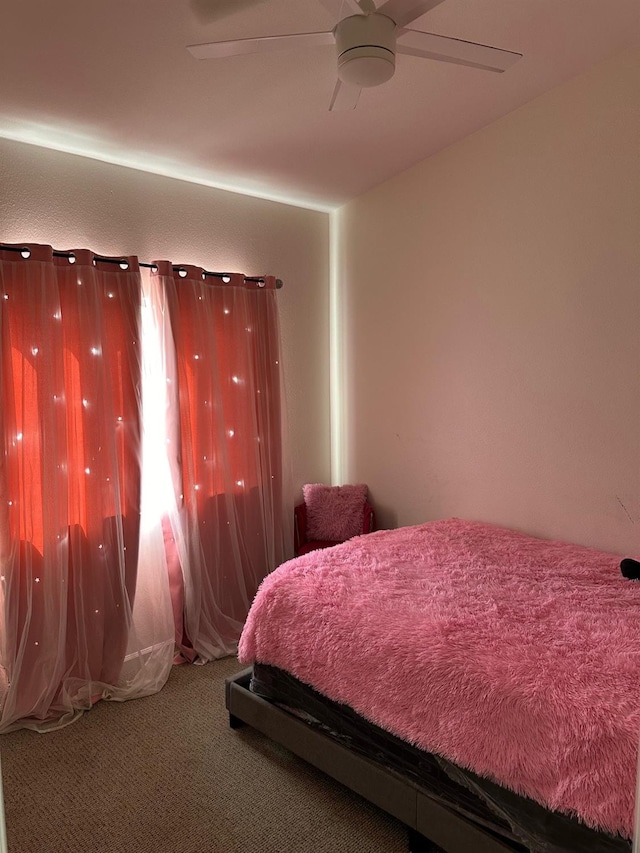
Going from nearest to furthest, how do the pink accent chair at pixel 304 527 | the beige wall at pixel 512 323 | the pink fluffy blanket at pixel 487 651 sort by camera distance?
the pink fluffy blanket at pixel 487 651 < the beige wall at pixel 512 323 < the pink accent chair at pixel 304 527

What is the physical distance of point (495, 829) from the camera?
68.4 inches

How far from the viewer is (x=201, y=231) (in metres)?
3.63

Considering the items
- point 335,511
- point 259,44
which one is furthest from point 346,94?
point 335,511

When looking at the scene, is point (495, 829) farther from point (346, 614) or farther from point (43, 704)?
point (43, 704)

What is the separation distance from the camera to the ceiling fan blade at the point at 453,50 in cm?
180

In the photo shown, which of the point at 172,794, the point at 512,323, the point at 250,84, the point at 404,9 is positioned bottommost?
the point at 172,794

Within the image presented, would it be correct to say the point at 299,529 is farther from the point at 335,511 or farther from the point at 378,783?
the point at 378,783

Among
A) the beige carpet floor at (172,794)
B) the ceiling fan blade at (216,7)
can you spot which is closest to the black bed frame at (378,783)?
the beige carpet floor at (172,794)

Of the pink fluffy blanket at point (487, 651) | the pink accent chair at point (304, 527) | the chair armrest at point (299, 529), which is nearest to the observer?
the pink fluffy blanket at point (487, 651)

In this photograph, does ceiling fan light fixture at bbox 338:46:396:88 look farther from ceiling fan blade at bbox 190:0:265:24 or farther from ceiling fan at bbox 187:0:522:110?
ceiling fan blade at bbox 190:0:265:24

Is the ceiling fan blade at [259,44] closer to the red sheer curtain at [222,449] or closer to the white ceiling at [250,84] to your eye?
the white ceiling at [250,84]

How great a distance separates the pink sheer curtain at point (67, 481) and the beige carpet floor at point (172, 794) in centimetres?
27

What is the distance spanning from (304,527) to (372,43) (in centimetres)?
288

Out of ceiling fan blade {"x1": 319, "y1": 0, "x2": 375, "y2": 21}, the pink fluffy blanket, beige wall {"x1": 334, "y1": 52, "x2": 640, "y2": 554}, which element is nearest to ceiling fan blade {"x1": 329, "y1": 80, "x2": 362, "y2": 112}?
ceiling fan blade {"x1": 319, "y1": 0, "x2": 375, "y2": 21}
